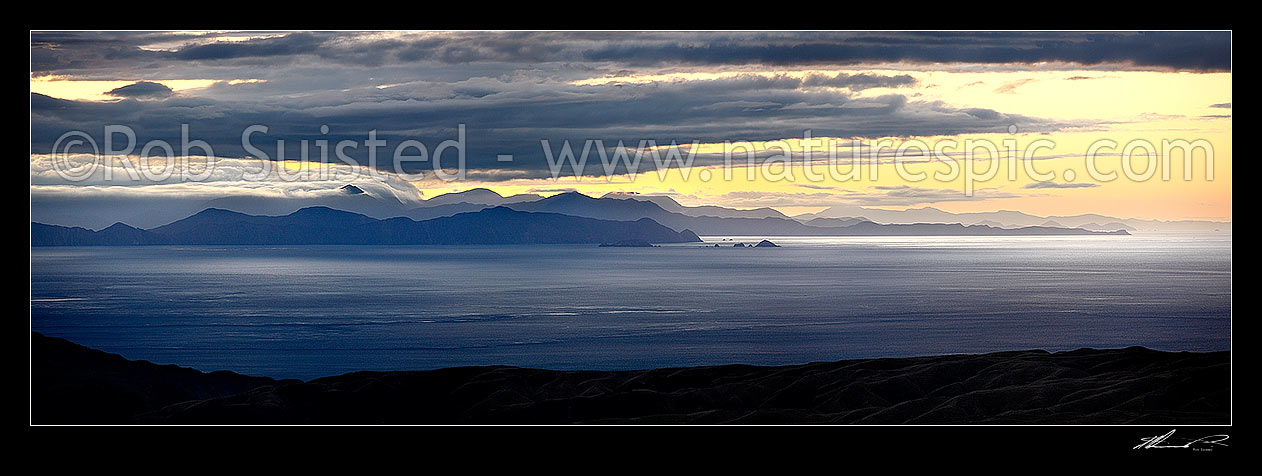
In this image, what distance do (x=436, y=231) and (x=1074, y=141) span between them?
194 inches

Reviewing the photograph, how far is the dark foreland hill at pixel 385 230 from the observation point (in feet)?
24.2

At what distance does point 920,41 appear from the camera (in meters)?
7.00

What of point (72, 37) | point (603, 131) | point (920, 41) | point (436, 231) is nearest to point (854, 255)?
point (920, 41)

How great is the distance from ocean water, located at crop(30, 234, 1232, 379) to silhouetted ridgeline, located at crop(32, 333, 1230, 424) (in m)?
0.15

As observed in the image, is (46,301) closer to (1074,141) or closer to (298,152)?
(298,152)
